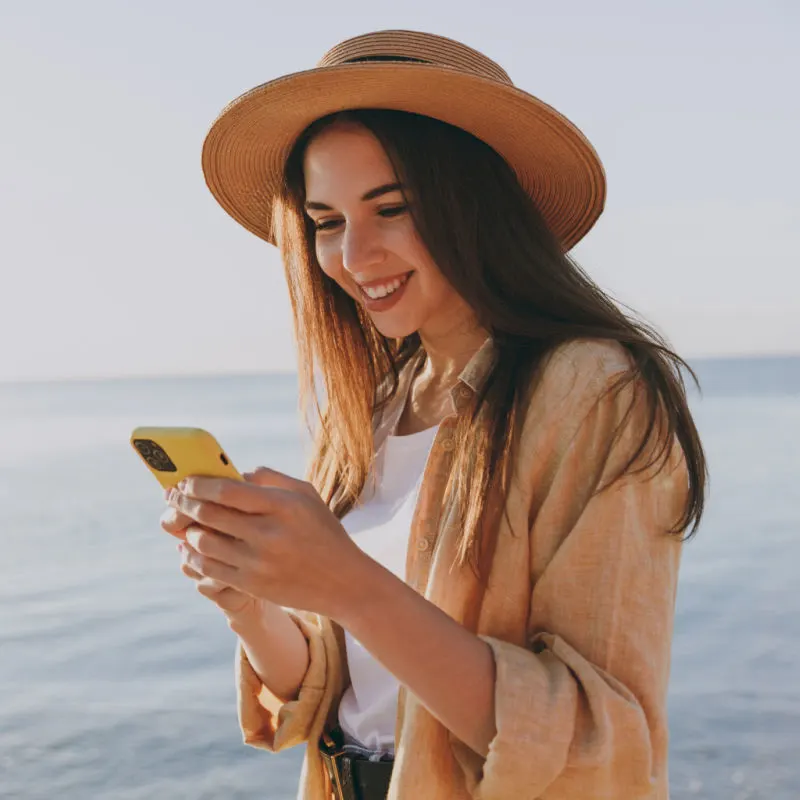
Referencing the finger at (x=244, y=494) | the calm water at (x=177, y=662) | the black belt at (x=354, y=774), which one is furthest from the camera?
the calm water at (x=177, y=662)

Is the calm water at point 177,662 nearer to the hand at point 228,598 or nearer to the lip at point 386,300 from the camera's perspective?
the lip at point 386,300

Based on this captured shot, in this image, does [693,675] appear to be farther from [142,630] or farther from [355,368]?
[355,368]

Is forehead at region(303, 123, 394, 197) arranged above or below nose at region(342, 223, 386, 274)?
above

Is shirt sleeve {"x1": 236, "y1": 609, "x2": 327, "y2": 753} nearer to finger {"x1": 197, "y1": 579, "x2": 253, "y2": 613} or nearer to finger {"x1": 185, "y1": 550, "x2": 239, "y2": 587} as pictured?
finger {"x1": 197, "y1": 579, "x2": 253, "y2": 613}

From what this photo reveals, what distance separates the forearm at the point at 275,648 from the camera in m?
2.20

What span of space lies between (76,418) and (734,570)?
99.1 feet

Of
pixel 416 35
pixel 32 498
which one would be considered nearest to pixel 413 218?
pixel 416 35

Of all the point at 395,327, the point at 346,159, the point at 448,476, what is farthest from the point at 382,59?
the point at 448,476

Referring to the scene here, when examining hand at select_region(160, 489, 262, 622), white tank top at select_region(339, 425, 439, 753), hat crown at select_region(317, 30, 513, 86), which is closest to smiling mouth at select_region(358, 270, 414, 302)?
white tank top at select_region(339, 425, 439, 753)

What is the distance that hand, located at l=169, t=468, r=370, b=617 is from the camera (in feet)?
5.10

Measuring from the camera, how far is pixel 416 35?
221cm

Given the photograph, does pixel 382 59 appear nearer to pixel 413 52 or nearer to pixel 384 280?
pixel 413 52

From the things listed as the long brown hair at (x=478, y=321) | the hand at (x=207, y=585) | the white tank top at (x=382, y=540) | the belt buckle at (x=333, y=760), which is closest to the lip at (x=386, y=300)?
the long brown hair at (x=478, y=321)

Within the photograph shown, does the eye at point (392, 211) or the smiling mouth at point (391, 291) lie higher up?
the eye at point (392, 211)
